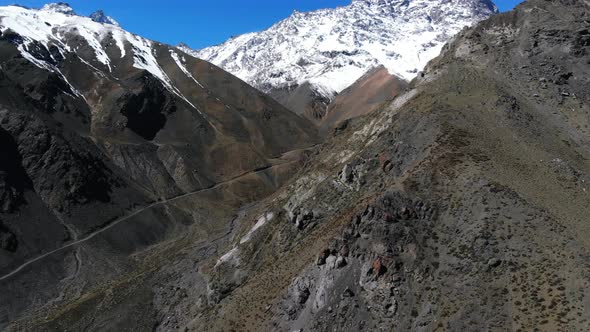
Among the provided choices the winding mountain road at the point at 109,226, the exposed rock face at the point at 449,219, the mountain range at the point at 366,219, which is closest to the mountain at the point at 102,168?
the winding mountain road at the point at 109,226

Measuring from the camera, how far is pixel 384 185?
182 ft

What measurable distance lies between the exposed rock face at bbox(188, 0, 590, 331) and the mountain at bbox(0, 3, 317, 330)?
70.6 ft

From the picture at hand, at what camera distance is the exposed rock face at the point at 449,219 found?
37.6 m

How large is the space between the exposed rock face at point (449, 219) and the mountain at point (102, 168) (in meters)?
21.5

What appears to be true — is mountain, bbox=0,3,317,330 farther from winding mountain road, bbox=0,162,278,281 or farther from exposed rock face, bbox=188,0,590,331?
exposed rock face, bbox=188,0,590,331

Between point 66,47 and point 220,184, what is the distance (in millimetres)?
95898

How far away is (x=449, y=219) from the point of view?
146 ft

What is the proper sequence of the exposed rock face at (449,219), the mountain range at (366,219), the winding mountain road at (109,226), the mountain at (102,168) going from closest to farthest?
the exposed rock face at (449,219)
the mountain range at (366,219)
the winding mountain road at (109,226)
the mountain at (102,168)

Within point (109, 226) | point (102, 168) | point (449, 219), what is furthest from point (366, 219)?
point (102, 168)

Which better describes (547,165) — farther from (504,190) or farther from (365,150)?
(365,150)

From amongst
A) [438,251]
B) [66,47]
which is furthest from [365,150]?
[66,47]

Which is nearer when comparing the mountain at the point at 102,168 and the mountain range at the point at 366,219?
the mountain range at the point at 366,219

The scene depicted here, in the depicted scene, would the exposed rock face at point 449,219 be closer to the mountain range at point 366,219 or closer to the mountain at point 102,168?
the mountain range at point 366,219

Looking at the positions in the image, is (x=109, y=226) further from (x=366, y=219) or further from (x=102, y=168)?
(x=366, y=219)
